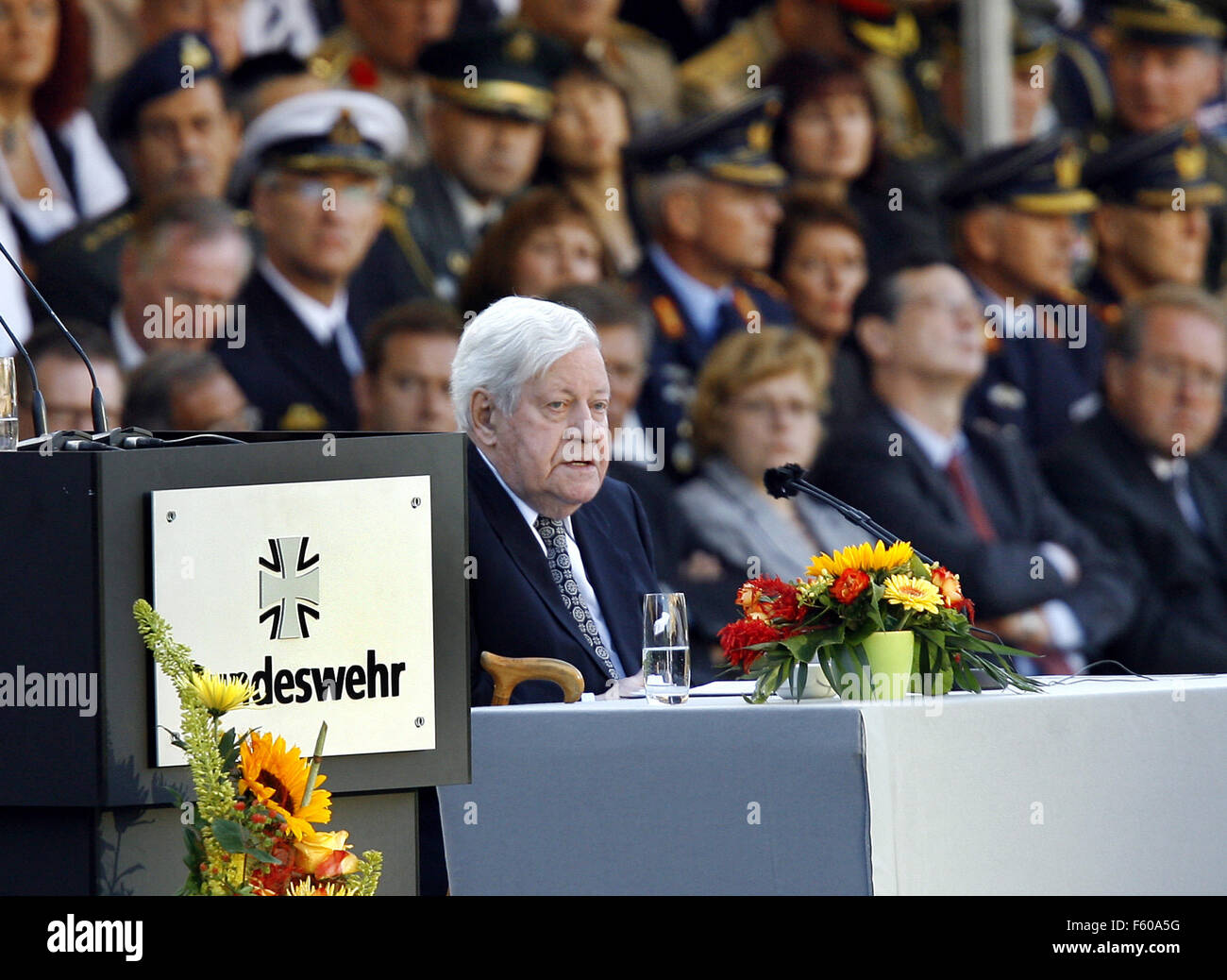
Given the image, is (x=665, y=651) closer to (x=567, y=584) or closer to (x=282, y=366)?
(x=567, y=584)

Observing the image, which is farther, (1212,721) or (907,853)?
(1212,721)

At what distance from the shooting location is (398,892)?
65.5 inches

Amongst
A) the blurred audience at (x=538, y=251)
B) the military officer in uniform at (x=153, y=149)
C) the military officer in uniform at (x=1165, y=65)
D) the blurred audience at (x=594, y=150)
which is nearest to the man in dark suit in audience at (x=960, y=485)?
the blurred audience at (x=594, y=150)

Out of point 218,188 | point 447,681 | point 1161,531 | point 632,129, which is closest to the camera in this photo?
point 447,681

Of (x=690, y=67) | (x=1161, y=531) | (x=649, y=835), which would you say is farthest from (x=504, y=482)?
(x=1161, y=531)

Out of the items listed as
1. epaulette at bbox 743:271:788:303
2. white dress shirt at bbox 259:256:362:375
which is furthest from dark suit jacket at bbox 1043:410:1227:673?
white dress shirt at bbox 259:256:362:375

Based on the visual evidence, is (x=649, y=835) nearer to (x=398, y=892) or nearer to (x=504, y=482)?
(x=398, y=892)

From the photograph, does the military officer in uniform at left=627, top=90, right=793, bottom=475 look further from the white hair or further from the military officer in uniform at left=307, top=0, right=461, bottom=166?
the white hair

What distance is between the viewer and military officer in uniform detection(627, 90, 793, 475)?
656 centimetres

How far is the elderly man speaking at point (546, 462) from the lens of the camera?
2887mm

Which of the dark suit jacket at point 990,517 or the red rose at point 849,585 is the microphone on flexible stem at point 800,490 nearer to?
the red rose at point 849,585

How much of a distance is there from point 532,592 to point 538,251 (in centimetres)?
382

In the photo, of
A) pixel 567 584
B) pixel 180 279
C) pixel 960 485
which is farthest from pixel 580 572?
pixel 960 485

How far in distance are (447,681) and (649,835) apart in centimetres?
72
